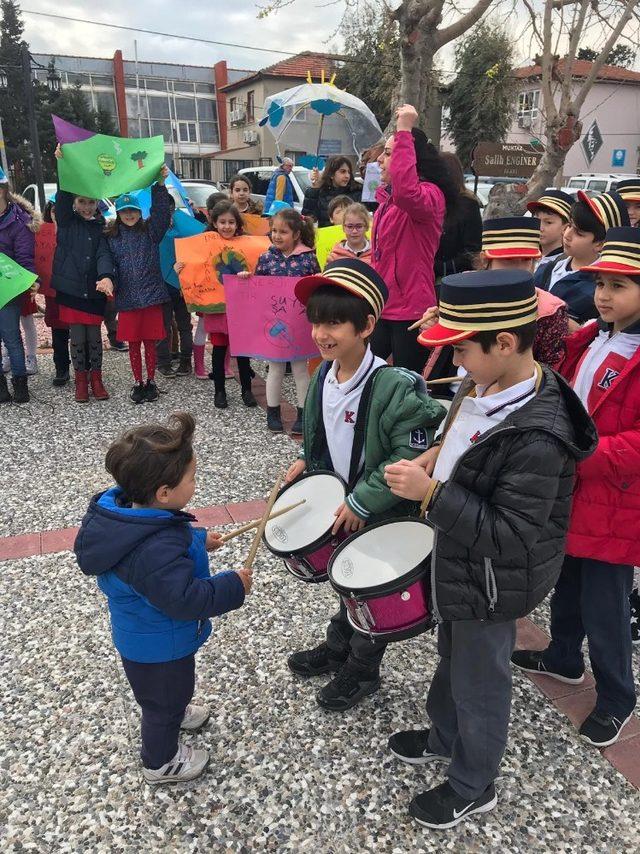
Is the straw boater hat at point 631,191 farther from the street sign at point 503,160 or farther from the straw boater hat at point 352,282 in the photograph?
the street sign at point 503,160

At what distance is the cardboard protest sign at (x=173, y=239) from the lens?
5.96 m

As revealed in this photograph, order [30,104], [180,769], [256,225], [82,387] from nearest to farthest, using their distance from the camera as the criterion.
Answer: [180,769]
[82,387]
[256,225]
[30,104]

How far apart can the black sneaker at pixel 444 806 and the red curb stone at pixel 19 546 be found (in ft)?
8.46

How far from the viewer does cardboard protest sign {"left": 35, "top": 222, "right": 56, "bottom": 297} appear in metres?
5.95

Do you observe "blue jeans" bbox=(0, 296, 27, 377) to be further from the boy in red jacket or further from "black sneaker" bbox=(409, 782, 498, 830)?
"black sneaker" bbox=(409, 782, 498, 830)

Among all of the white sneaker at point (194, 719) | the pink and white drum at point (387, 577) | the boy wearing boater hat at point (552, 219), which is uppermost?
the boy wearing boater hat at point (552, 219)

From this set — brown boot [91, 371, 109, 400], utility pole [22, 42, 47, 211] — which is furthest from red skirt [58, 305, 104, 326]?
utility pole [22, 42, 47, 211]

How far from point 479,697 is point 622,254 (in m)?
1.46

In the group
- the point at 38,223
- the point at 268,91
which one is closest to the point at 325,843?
the point at 38,223

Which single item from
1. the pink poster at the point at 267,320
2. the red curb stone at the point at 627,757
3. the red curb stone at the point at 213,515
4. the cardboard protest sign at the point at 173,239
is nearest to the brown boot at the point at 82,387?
the cardboard protest sign at the point at 173,239

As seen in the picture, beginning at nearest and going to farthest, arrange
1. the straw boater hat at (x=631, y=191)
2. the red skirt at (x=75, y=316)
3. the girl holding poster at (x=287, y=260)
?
the straw boater hat at (x=631, y=191) → the girl holding poster at (x=287, y=260) → the red skirt at (x=75, y=316)

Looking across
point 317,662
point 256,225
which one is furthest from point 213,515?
point 256,225

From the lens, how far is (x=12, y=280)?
543cm

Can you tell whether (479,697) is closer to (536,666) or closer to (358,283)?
(536,666)
